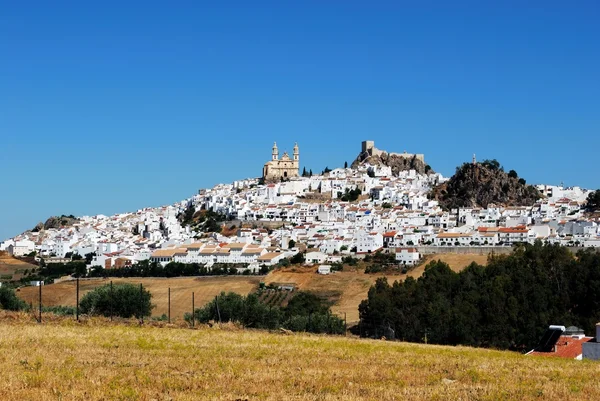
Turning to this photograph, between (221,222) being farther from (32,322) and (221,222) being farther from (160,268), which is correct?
(32,322)

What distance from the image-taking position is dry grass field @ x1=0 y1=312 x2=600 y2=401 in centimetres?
1112

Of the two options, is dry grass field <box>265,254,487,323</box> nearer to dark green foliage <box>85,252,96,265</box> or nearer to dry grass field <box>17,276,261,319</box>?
dry grass field <box>17,276,261,319</box>

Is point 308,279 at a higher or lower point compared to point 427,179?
lower

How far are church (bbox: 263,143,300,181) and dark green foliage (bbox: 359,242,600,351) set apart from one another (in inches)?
3064

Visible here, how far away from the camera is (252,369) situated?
1327 cm

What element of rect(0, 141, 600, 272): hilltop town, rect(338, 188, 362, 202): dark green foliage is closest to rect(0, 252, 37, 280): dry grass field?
rect(0, 141, 600, 272): hilltop town

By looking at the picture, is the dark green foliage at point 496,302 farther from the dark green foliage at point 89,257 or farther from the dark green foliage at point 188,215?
the dark green foliage at point 188,215

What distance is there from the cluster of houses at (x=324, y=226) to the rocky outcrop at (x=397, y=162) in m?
3.54

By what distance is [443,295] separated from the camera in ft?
127

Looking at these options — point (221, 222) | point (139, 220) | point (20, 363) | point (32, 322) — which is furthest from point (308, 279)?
point (139, 220)

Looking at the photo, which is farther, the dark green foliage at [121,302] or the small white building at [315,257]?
the small white building at [315,257]

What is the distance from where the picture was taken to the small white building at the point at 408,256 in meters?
69.4

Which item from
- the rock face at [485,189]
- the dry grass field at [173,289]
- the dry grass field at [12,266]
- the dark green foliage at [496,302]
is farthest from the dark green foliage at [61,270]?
the rock face at [485,189]

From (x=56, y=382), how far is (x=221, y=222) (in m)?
90.1
